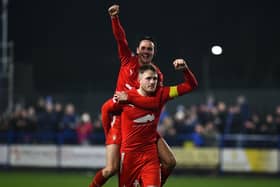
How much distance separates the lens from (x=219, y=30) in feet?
86.7

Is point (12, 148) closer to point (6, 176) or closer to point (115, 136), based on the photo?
point (6, 176)

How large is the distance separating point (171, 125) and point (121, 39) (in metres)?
11.5

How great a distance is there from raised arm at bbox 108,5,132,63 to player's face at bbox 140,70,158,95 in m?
0.82

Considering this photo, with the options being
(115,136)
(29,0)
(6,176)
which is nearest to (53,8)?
(29,0)

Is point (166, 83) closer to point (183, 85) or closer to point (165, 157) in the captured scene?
point (165, 157)

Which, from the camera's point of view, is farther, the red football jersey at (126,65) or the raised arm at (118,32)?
the red football jersey at (126,65)

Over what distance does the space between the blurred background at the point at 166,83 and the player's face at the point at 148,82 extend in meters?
7.21

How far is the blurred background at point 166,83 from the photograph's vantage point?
21500 mm

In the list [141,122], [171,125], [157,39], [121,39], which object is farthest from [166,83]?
[141,122]

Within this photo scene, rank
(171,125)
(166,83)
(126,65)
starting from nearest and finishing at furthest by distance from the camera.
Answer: (126,65), (166,83), (171,125)

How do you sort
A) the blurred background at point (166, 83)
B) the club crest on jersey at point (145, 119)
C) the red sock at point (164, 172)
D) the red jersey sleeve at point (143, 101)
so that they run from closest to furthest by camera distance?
the red jersey sleeve at point (143, 101)
the club crest on jersey at point (145, 119)
the red sock at point (164, 172)
the blurred background at point (166, 83)

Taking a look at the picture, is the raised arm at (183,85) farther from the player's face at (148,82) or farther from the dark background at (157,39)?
the dark background at (157,39)

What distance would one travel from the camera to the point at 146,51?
1063 cm

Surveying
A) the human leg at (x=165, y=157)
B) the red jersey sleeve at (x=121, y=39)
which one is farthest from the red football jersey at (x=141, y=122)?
the red jersey sleeve at (x=121, y=39)
